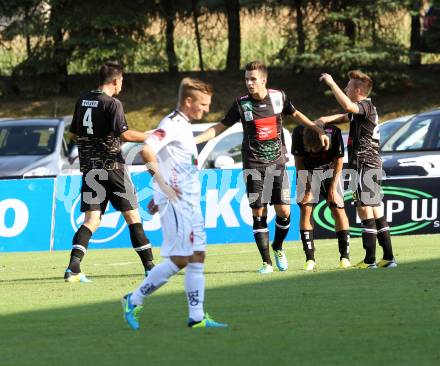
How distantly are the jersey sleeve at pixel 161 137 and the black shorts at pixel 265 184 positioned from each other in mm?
3799

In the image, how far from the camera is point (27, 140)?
2262 cm

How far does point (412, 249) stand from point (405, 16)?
20.6m

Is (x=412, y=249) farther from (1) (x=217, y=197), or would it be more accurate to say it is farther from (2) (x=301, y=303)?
(2) (x=301, y=303)

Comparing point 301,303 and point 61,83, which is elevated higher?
point 301,303

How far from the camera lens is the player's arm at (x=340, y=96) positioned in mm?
11438

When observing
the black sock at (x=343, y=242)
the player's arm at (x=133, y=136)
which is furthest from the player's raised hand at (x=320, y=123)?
the player's arm at (x=133, y=136)

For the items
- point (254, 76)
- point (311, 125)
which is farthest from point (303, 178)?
point (254, 76)

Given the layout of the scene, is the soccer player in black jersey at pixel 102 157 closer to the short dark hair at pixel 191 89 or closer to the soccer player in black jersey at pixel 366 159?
the soccer player in black jersey at pixel 366 159

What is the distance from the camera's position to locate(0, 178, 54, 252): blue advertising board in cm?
1838

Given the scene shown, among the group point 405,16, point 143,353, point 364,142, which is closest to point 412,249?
point 364,142

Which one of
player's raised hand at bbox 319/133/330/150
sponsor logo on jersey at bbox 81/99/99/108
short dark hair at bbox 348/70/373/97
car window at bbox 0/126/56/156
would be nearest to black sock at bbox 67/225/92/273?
sponsor logo on jersey at bbox 81/99/99/108

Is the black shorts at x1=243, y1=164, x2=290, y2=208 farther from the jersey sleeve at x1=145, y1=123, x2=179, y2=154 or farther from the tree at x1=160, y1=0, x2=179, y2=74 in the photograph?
the tree at x1=160, y1=0, x2=179, y2=74

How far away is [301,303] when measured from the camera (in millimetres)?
9750

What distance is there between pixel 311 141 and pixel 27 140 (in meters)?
10.8
